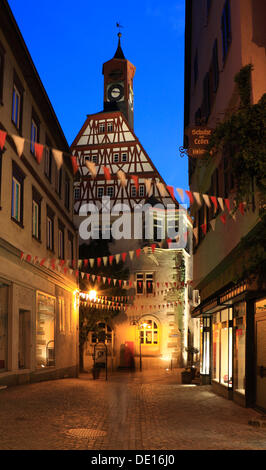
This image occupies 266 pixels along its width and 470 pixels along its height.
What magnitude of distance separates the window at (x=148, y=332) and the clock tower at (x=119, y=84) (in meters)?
27.8

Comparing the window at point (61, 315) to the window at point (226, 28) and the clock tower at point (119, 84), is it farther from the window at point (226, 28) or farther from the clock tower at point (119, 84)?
the clock tower at point (119, 84)

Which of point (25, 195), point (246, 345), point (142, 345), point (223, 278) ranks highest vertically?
point (25, 195)

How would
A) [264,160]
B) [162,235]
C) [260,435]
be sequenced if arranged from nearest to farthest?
[264,160] → [260,435] → [162,235]

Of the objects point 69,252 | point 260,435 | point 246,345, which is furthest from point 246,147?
point 69,252

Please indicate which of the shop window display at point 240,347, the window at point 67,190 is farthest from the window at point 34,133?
the shop window display at point 240,347

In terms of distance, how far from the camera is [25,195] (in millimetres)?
19141

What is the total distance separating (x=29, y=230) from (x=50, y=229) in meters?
4.70

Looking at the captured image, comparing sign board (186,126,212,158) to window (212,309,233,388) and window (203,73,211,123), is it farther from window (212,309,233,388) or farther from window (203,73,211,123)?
window (212,309,233,388)

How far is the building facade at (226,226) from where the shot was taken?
12742mm

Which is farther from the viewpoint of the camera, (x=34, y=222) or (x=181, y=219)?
(x=181, y=219)

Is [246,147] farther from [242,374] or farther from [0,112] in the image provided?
[0,112]

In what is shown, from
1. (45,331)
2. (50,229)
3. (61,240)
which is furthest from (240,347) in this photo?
(61,240)

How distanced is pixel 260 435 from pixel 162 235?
35354mm

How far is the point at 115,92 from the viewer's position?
64062 mm
